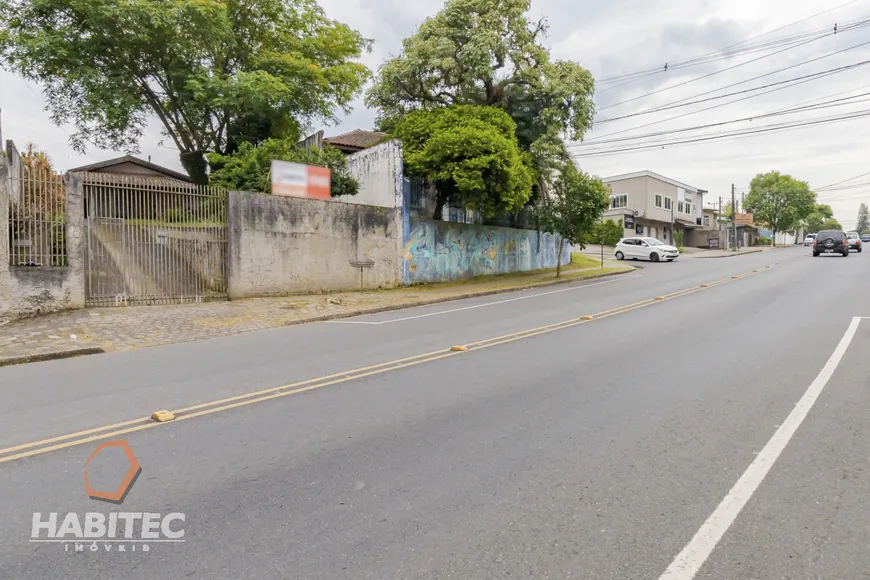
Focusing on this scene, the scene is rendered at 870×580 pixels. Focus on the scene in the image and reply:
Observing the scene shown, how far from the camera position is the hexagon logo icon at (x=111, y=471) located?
11.2 feet

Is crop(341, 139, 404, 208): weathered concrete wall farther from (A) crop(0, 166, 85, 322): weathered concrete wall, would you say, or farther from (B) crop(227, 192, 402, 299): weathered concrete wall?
(A) crop(0, 166, 85, 322): weathered concrete wall

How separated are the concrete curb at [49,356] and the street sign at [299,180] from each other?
777 cm

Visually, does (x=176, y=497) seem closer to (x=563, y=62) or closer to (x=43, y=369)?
(x=43, y=369)

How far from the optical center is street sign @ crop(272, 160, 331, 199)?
15.3 metres

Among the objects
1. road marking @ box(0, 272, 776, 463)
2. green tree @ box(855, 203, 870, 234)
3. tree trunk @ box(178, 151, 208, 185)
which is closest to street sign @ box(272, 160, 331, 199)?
road marking @ box(0, 272, 776, 463)

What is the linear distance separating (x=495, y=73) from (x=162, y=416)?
20529 millimetres

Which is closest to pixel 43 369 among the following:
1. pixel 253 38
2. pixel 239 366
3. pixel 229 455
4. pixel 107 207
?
pixel 239 366

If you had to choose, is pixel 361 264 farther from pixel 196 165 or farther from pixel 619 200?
pixel 619 200

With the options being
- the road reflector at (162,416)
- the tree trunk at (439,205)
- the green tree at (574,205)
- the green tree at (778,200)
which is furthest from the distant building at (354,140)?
the green tree at (778,200)

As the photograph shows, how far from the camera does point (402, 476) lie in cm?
365

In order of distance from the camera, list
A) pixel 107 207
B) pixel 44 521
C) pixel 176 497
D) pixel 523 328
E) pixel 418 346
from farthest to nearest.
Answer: pixel 107 207 → pixel 523 328 → pixel 418 346 → pixel 176 497 → pixel 44 521

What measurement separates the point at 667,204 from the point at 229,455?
53737mm

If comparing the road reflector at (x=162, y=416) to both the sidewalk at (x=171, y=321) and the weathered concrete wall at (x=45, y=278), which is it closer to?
the sidewalk at (x=171, y=321)

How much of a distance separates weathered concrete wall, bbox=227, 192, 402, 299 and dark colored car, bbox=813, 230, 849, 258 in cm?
2898
